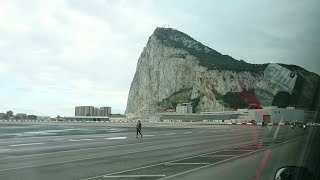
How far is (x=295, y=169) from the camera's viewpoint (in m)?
5.14

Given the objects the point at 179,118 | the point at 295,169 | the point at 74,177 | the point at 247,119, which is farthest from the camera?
the point at 179,118

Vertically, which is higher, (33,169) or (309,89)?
(309,89)

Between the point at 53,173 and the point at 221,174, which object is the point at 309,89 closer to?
the point at 221,174

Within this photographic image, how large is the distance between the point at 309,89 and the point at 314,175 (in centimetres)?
131

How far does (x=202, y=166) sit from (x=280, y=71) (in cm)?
838

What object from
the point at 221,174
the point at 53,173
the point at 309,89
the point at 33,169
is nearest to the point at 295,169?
the point at 309,89

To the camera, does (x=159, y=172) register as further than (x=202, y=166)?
No

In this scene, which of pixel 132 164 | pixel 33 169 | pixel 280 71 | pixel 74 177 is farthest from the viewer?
pixel 132 164

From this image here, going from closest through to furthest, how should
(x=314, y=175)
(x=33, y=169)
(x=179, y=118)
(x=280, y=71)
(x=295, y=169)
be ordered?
(x=314, y=175) < (x=295, y=169) < (x=280, y=71) < (x=33, y=169) < (x=179, y=118)

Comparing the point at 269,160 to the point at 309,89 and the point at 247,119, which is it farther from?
the point at 247,119

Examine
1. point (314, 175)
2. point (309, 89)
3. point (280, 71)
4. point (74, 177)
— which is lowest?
Answer: point (74, 177)

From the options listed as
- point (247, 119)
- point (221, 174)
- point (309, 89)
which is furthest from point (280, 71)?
point (247, 119)

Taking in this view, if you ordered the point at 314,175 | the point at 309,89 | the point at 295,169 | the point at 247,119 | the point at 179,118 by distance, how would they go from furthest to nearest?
the point at 179,118 < the point at 247,119 < the point at 309,89 < the point at 295,169 < the point at 314,175

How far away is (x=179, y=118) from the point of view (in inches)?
6491
